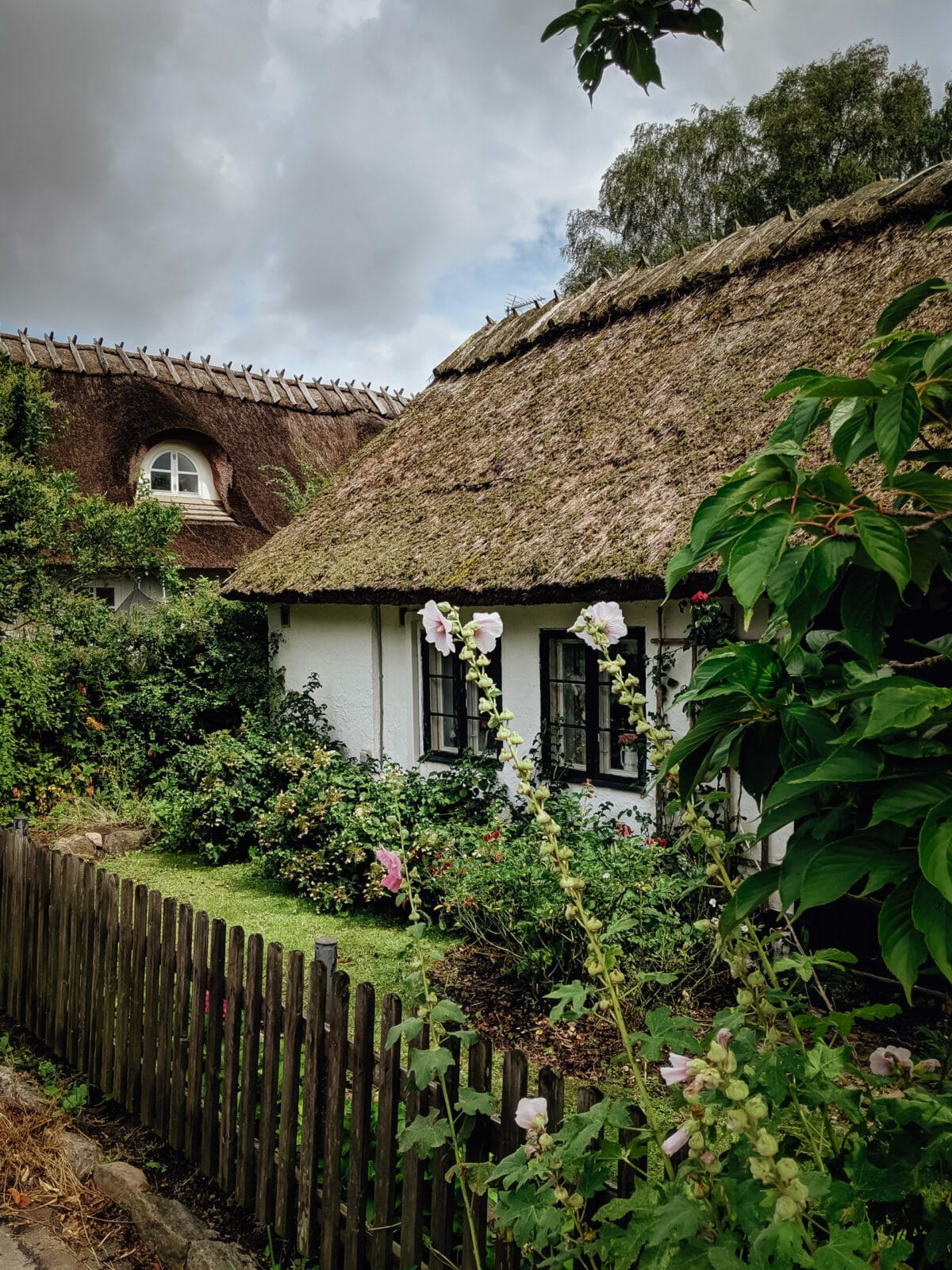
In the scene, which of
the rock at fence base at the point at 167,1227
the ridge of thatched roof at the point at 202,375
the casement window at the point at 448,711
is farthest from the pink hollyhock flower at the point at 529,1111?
the ridge of thatched roof at the point at 202,375

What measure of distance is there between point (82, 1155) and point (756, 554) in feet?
11.7

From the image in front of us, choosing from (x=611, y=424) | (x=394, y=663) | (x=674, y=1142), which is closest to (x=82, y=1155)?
(x=674, y=1142)

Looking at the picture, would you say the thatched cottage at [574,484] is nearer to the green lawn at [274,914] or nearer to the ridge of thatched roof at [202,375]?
the green lawn at [274,914]

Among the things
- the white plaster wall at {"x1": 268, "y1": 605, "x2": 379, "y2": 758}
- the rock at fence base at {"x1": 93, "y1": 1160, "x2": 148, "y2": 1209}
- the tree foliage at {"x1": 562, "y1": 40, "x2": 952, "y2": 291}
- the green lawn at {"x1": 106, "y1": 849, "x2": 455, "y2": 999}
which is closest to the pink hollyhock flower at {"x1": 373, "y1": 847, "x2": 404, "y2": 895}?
the rock at fence base at {"x1": 93, "y1": 1160, "x2": 148, "y2": 1209}

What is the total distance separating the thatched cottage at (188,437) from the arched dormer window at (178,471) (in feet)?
0.05

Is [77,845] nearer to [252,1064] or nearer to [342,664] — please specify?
[342,664]

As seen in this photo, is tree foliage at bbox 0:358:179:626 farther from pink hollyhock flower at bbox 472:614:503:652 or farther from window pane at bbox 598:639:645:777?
pink hollyhock flower at bbox 472:614:503:652

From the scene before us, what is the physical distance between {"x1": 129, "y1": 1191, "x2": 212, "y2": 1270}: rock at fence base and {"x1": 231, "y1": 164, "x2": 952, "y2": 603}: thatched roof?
13.3 ft

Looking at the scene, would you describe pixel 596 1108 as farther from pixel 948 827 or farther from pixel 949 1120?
pixel 948 827

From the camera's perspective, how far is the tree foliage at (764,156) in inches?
779

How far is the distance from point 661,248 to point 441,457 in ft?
53.5

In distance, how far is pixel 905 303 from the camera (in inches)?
52.5

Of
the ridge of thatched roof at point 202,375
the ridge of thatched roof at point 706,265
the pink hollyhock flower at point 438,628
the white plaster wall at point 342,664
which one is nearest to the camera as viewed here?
the pink hollyhock flower at point 438,628

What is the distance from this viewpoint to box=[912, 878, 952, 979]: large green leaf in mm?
972
